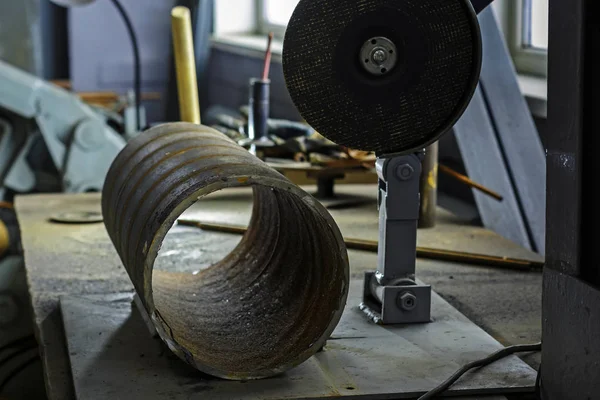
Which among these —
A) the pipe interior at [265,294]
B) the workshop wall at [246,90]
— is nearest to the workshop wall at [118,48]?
the workshop wall at [246,90]

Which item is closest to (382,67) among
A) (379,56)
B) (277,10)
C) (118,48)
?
(379,56)

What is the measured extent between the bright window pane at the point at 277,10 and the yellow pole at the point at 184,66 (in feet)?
10.8

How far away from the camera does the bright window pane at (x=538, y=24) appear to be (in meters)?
4.20

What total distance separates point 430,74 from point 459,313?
0.80 meters

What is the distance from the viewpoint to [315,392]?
2.08 meters

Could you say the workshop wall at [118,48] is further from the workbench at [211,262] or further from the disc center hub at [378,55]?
the disc center hub at [378,55]

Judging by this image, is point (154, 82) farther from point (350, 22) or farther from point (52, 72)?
point (350, 22)

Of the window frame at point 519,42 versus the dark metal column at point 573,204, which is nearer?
the dark metal column at point 573,204

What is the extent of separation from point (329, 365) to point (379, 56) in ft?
2.39

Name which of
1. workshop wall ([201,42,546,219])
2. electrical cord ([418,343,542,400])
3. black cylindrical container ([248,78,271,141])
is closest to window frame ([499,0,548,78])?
workshop wall ([201,42,546,219])

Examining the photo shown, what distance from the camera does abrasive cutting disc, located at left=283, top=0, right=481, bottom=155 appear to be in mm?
2141

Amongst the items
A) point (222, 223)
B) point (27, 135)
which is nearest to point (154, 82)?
point (27, 135)

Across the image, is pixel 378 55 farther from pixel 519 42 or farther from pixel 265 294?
pixel 519 42

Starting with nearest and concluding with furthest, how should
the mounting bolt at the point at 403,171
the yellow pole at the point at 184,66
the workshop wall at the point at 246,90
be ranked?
the mounting bolt at the point at 403,171
the yellow pole at the point at 184,66
the workshop wall at the point at 246,90
